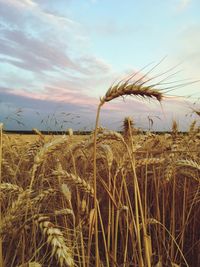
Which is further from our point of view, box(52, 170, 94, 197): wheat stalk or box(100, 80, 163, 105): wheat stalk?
box(52, 170, 94, 197): wheat stalk

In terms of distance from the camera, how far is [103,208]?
3.01 metres

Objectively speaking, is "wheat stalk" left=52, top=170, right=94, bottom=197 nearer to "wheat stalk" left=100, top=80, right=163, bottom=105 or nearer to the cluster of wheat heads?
the cluster of wheat heads

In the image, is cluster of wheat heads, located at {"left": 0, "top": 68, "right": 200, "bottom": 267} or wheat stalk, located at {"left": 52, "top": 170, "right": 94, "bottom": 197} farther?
wheat stalk, located at {"left": 52, "top": 170, "right": 94, "bottom": 197}

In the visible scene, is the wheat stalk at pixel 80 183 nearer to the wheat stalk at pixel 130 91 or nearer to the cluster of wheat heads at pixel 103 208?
the cluster of wheat heads at pixel 103 208

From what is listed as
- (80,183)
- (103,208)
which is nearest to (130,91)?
(80,183)

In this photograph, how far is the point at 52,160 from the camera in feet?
13.0

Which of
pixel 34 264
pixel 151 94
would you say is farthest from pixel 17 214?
pixel 151 94

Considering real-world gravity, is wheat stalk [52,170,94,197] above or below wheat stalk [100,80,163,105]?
below

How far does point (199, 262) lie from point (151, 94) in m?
1.50

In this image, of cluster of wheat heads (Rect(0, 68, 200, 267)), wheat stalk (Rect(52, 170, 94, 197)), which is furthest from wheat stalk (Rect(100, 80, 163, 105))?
wheat stalk (Rect(52, 170, 94, 197))

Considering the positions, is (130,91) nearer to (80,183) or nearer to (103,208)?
(80,183)

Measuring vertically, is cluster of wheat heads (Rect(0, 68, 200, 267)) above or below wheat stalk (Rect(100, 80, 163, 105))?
below

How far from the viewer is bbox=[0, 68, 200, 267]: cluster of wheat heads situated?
1893 mm

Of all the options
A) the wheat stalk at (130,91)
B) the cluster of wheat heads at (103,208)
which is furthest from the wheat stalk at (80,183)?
the wheat stalk at (130,91)
